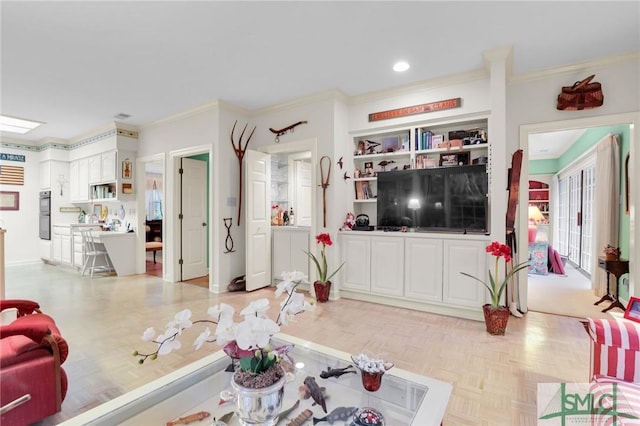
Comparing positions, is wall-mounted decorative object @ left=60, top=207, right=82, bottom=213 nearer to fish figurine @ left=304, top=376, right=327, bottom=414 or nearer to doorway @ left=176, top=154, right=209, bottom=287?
doorway @ left=176, top=154, right=209, bottom=287

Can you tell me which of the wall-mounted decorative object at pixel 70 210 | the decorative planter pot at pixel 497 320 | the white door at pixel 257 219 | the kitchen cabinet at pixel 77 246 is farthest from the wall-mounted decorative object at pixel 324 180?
the wall-mounted decorative object at pixel 70 210

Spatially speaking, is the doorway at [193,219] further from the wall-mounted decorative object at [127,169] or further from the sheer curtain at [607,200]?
the sheer curtain at [607,200]

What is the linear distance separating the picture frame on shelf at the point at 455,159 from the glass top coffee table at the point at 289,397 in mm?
2913

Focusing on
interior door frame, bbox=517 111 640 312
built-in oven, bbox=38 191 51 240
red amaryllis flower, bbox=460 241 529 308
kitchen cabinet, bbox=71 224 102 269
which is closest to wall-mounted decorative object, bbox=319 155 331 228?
red amaryllis flower, bbox=460 241 529 308

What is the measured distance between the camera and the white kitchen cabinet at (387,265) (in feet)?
12.3

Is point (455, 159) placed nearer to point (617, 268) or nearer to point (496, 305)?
point (496, 305)

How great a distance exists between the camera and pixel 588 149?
5363mm

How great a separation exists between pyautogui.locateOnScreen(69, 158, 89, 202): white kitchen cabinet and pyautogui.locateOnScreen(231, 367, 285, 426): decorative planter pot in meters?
6.95

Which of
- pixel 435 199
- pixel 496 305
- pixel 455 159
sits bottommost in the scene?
pixel 496 305

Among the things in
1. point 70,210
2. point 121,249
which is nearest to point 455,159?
point 121,249

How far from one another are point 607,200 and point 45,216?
10131 millimetres

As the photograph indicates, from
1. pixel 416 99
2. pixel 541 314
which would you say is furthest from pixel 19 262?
pixel 541 314

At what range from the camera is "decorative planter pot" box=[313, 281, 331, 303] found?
3969 millimetres

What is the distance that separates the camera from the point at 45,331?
1.76 metres
